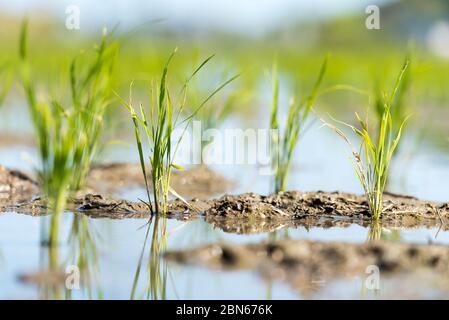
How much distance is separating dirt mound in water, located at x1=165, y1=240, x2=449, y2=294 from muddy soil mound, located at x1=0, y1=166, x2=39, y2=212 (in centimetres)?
181

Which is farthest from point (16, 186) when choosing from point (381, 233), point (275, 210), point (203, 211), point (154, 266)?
point (381, 233)

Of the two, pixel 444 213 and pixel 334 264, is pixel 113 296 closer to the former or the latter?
pixel 334 264

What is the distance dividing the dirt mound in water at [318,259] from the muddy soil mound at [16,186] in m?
1.81

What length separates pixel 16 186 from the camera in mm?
5164

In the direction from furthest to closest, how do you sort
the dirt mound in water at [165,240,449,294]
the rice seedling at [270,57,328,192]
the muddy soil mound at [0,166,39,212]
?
1. the muddy soil mound at [0,166,39,212]
2. the rice seedling at [270,57,328,192]
3. the dirt mound in water at [165,240,449,294]

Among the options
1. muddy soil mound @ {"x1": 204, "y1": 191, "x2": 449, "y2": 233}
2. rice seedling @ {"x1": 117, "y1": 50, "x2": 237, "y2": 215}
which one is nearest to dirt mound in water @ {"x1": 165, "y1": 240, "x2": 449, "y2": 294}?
muddy soil mound @ {"x1": 204, "y1": 191, "x2": 449, "y2": 233}

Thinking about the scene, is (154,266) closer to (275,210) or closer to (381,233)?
(275,210)

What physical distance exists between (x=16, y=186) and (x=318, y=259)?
2531 mm

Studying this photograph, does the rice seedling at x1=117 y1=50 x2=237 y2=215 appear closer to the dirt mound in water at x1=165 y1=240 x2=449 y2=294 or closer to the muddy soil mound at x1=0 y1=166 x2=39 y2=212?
the dirt mound in water at x1=165 y1=240 x2=449 y2=294

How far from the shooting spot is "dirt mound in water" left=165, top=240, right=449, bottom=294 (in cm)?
319

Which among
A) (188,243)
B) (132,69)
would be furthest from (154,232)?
(132,69)

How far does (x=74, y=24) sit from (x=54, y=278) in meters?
2.44

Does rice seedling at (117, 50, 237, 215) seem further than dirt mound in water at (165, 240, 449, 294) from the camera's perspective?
Yes

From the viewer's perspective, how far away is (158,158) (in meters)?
4.13
